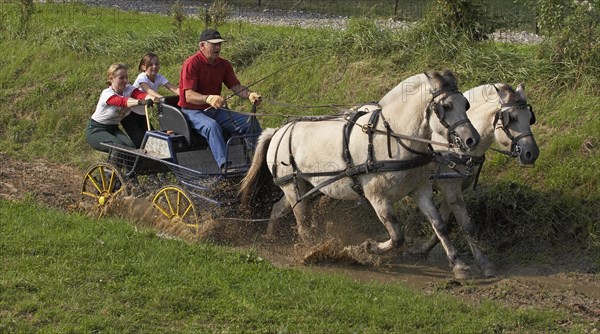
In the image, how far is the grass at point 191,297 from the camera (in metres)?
7.53

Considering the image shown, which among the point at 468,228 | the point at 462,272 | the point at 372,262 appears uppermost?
the point at 468,228

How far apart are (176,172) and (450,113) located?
3.33 m

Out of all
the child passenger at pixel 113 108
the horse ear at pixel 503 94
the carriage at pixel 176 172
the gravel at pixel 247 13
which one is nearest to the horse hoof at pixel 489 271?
the horse ear at pixel 503 94

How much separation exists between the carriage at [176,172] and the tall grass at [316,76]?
37.8 inches

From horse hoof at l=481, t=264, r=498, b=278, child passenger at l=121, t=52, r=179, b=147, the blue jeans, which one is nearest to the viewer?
horse hoof at l=481, t=264, r=498, b=278

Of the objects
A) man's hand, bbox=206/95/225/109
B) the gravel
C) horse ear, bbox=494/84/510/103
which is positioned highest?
horse ear, bbox=494/84/510/103

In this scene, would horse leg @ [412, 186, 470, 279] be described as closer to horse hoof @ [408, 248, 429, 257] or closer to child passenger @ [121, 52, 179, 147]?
horse hoof @ [408, 248, 429, 257]

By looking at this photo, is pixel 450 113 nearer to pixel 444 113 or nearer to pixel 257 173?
pixel 444 113

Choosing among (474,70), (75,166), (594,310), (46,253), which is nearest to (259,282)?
(46,253)

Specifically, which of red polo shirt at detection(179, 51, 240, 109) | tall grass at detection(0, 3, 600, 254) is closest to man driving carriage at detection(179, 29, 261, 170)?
red polo shirt at detection(179, 51, 240, 109)

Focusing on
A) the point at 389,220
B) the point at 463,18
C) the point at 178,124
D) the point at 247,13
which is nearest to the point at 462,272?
the point at 389,220

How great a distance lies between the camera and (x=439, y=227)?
9.74 metres

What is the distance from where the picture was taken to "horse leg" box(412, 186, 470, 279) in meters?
9.73

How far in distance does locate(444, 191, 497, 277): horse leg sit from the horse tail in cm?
201
